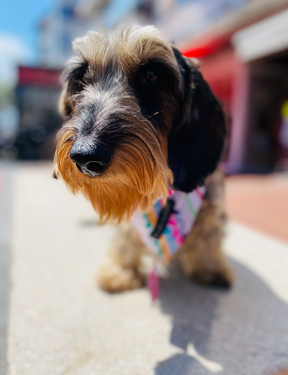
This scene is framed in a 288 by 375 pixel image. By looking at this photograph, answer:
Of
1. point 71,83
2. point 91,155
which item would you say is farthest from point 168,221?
point 71,83

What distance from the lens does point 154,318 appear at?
85.9 inches

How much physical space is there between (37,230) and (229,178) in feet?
19.5

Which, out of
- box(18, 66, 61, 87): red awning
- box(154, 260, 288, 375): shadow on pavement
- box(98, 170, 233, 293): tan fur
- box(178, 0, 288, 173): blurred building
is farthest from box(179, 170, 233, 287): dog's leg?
box(18, 66, 61, 87): red awning

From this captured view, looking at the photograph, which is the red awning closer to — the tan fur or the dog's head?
the tan fur

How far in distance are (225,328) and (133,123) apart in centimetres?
146

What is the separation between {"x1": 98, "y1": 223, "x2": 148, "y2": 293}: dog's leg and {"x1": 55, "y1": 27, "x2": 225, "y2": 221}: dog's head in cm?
80

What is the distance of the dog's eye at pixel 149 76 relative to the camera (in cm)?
182

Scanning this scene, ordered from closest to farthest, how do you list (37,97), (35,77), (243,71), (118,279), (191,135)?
1. (191,135)
2. (118,279)
3. (243,71)
4. (35,77)
5. (37,97)

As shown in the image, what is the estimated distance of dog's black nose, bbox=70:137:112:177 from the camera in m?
1.43

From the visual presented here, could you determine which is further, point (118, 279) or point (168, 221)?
point (118, 279)

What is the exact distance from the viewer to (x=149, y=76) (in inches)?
71.7

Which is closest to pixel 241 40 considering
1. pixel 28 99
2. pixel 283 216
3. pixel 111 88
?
pixel 283 216

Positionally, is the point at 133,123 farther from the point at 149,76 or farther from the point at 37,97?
the point at 37,97

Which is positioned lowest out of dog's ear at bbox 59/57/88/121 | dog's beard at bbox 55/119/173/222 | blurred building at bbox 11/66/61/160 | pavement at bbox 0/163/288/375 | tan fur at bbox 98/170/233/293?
pavement at bbox 0/163/288/375
